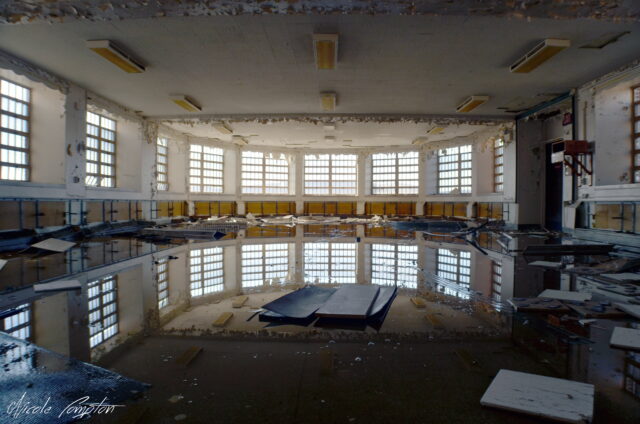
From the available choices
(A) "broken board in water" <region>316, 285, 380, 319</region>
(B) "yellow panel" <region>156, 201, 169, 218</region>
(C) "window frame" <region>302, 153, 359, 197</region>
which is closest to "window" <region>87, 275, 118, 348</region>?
(A) "broken board in water" <region>316, 285, 380, 319</region>

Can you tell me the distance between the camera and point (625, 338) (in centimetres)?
216

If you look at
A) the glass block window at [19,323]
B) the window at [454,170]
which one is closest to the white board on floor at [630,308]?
the glass block window at [19,323]

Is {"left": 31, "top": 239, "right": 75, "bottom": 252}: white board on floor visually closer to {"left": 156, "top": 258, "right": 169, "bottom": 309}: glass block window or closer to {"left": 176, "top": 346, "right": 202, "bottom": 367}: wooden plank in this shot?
{"left": 156, "top": 258, "right": 169, "bottom": 309}: glass block window

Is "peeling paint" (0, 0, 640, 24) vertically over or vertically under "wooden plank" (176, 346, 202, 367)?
over

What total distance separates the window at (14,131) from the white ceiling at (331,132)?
720cm

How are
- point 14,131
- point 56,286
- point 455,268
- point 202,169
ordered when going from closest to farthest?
point 56,286 → point 455,268 → point 14,131 → point 202,169

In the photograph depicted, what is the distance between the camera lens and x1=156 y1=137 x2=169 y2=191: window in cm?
1762

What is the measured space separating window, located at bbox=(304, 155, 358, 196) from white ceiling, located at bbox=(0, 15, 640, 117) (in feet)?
38.7

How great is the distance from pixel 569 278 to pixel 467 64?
21.7 feet

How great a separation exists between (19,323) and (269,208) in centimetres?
2081

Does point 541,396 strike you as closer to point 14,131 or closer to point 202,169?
point 14,131

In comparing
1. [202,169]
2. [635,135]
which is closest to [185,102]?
[202,169]

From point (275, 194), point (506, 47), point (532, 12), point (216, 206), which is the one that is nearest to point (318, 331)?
point (532, 12)

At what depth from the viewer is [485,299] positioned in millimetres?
3211
